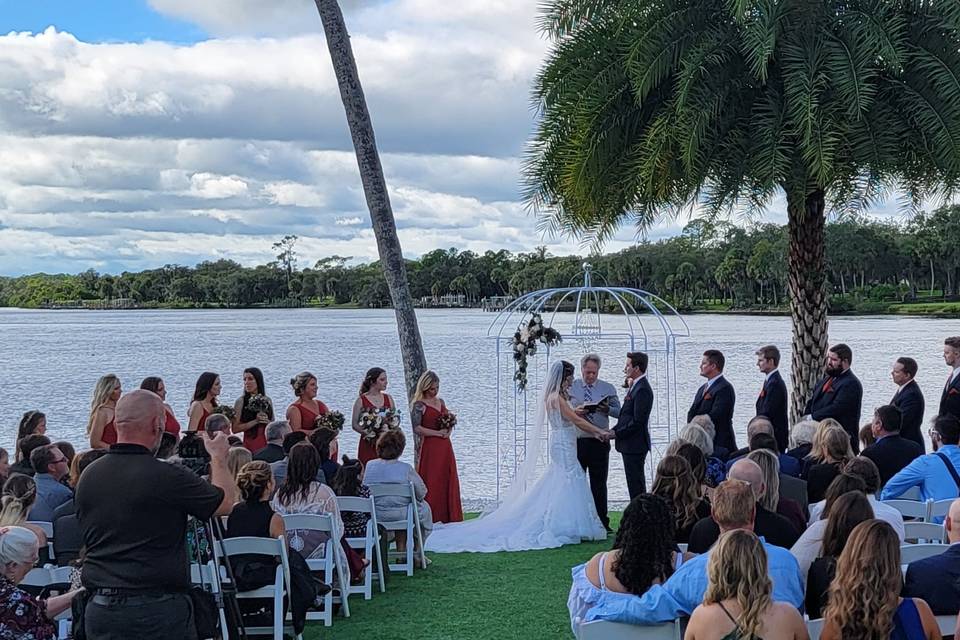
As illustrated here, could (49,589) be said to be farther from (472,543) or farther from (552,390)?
(552,390)

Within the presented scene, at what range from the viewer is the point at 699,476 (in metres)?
6.77

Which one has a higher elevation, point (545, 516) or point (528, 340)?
point (528, 340)

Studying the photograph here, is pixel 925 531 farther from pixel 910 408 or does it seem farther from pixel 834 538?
pixel 910 408

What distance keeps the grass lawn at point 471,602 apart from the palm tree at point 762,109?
4540mm

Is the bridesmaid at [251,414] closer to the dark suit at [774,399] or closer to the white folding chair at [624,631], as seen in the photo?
the dark suit at [774,399]

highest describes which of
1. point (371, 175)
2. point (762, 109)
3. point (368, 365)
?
point (762, 109)

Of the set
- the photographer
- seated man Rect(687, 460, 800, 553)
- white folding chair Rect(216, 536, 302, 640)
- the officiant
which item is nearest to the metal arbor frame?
the officiant

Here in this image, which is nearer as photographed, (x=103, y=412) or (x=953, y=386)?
(x=103, y=412)

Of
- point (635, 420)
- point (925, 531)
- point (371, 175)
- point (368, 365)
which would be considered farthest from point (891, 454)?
point (368, 365)

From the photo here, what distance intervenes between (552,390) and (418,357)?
2.81 m

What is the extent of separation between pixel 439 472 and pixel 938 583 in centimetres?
688

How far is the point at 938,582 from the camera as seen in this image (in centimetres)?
471

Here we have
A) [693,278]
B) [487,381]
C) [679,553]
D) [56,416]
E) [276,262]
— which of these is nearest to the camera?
[679,553]

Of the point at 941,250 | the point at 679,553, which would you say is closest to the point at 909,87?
the point at 679,553
